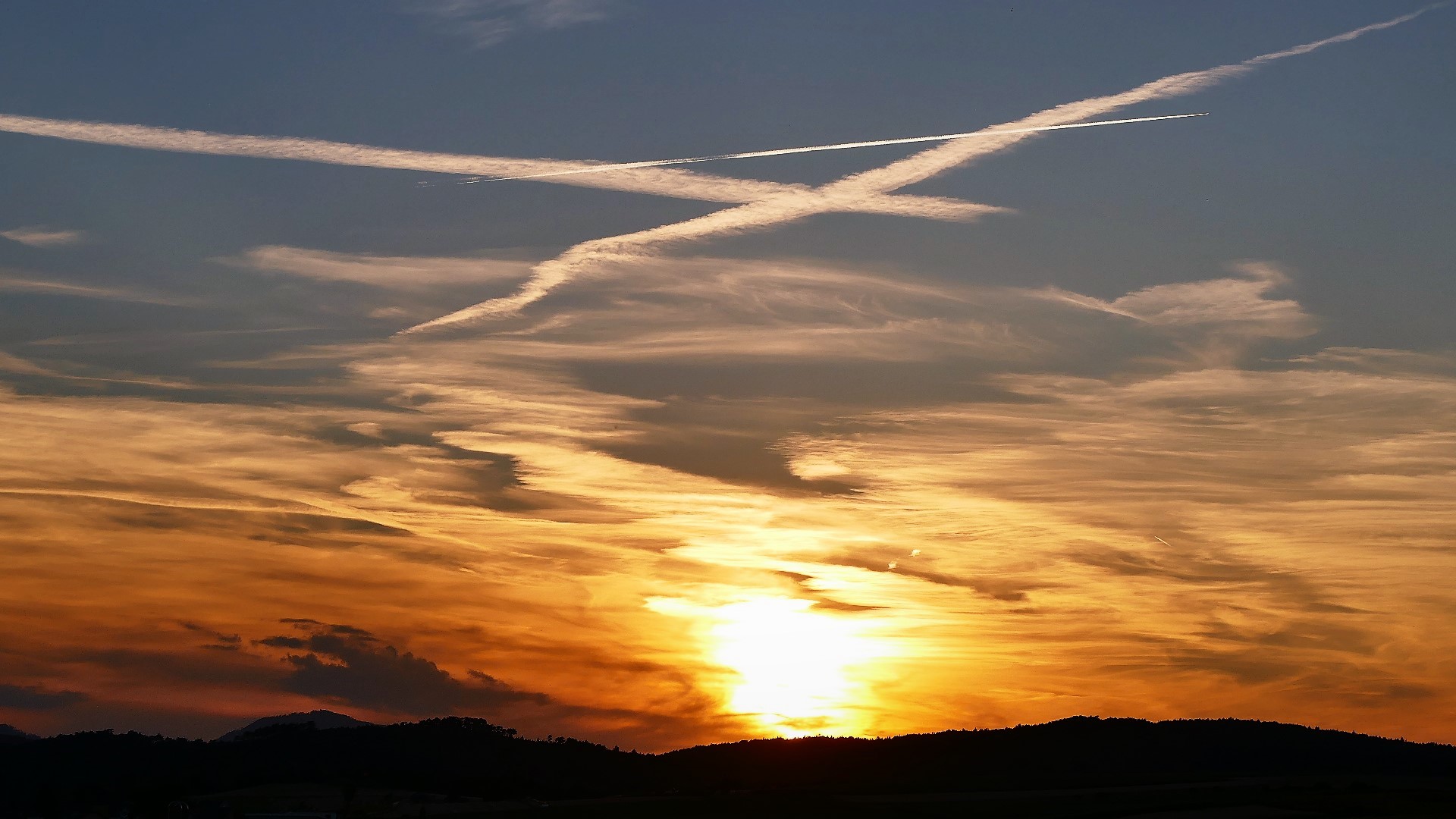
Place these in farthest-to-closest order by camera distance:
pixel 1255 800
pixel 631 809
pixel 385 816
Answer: pixel 631 809 → pixel 385 816 → pixel 1255 800

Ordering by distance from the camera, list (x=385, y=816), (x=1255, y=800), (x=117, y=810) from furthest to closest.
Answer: (x=117, y=810), (x=385, y=816), (x=1255, y=800)

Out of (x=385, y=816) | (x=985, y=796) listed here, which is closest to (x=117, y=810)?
(x=385, y=816)

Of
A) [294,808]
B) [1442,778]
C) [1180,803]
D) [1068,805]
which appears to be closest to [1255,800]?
[1180,803]

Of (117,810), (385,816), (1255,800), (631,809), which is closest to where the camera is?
(1255,800)

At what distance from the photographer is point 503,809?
588ft

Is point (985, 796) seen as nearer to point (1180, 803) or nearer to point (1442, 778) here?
point (1180, 803)

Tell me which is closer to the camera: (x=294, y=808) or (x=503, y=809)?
(x=294, y=808)

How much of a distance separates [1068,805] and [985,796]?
24.0 meters

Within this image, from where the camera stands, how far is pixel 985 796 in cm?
18188

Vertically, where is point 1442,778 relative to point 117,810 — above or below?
above

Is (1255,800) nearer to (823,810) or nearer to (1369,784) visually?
(1369,784)

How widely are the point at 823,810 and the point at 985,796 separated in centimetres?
3125

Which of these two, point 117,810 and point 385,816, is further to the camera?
point 117,810

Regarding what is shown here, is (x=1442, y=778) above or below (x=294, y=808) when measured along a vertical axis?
above
